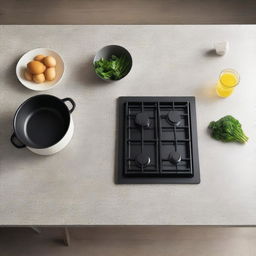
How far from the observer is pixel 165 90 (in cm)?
135

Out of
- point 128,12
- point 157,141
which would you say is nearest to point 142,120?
point 157,141

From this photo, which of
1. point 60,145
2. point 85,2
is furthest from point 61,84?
point 85,2

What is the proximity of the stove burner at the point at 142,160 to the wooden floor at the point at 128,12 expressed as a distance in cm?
142

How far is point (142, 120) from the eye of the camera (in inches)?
49.9

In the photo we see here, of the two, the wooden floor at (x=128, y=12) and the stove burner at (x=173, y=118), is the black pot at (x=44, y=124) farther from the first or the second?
the wooden floor at (x=128, y=12)

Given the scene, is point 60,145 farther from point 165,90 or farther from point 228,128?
point 228,128

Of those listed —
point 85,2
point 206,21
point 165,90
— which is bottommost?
point 165,90

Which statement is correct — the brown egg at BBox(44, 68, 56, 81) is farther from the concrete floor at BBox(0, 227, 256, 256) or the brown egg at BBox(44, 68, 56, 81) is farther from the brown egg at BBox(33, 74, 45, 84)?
the concrete floor at BBox(0, 227, 256, 256)

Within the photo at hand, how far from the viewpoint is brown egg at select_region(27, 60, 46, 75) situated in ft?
4.32

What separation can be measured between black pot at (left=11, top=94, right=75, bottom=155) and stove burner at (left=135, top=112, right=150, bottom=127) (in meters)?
0.25

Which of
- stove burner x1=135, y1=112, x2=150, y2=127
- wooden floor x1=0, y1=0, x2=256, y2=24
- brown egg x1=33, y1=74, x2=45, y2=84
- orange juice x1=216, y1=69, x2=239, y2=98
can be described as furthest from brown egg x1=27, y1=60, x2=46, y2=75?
wooden floor x1=0, y1=0, x2=256, y2=24

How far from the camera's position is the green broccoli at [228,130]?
4.02ft

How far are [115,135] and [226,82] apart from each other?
1.63ft

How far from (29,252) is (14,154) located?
2.58 feet
